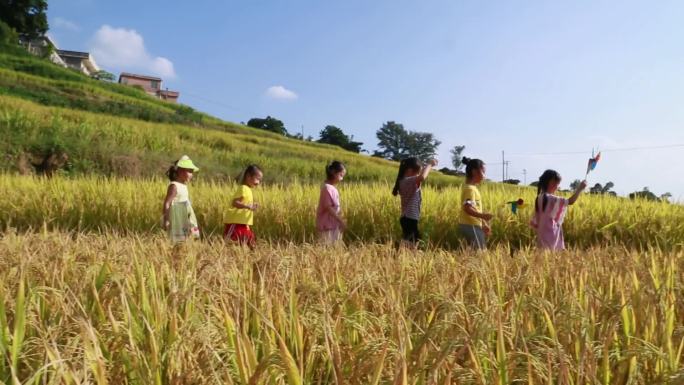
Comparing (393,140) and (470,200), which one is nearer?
(470,200)

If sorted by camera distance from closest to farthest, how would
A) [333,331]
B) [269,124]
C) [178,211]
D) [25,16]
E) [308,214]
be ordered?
1. [333,331]
2. [178,211]
3. [308,214]
4. [25,16]
5. [269,124]

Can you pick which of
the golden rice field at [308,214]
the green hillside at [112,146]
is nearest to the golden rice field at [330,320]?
the golden rice field at [308,214]

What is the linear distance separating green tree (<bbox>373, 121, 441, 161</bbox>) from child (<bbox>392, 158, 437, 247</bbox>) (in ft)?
284

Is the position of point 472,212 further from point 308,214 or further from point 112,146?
point 112,146

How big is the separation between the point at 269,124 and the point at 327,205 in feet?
190

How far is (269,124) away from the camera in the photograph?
200 ft

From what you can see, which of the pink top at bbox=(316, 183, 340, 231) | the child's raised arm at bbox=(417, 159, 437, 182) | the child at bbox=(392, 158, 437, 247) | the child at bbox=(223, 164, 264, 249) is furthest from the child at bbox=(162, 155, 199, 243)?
the child's raised arm at bbox=(417, 159, 437, 182)

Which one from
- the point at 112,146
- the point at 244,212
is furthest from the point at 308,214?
the point at 112,146

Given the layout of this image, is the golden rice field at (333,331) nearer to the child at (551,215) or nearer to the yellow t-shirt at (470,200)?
the child at (551,215)

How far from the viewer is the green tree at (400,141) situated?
299ft

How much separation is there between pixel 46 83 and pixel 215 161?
16.6 metres

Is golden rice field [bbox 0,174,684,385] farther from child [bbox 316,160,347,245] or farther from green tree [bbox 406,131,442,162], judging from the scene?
green tree [bbox 406,131,442,162]

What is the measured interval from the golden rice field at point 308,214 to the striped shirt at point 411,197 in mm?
652

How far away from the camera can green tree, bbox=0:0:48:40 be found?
34281 millimetres
